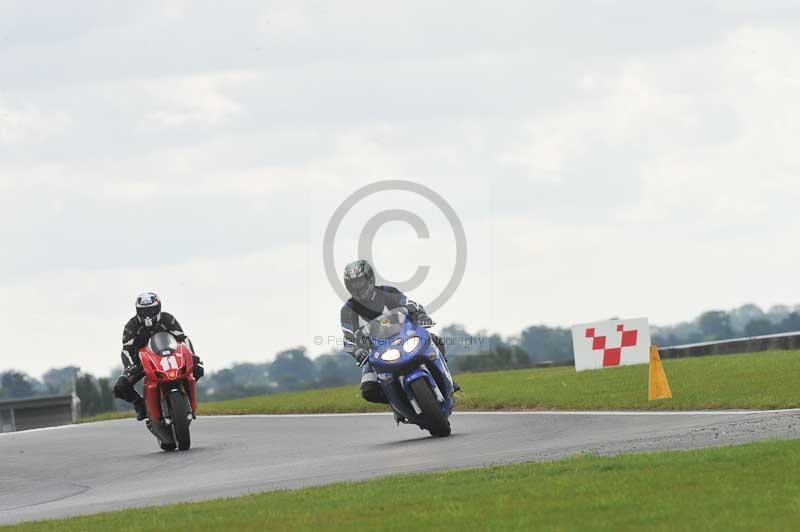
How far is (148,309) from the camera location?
726 inches

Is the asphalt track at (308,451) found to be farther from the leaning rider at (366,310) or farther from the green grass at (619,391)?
the green grass at (619,391)

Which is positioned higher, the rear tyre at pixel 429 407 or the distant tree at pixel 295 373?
the distant tree at pixel 295 373

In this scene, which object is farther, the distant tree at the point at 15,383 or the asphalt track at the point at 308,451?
the distant tree at the point at 15,383

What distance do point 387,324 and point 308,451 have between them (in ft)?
5.73

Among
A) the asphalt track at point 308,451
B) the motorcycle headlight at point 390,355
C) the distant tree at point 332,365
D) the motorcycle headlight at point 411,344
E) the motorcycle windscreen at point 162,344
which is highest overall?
the distant tree at point 332,365

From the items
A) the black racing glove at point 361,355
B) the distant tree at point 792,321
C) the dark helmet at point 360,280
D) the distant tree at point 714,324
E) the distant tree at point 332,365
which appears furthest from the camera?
the distant tree at point 714,324

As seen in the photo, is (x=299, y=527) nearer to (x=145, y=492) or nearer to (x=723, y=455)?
(x=723, y=455)

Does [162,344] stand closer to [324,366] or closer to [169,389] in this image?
[169,389]

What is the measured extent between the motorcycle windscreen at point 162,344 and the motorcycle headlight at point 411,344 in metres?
3.51

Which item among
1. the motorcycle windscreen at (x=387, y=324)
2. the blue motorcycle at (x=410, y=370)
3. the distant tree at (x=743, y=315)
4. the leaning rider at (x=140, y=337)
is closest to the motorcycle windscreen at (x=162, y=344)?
the leaning rider at (x=140, y=337)

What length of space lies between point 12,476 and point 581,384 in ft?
28.3

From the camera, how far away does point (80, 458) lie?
19.0m

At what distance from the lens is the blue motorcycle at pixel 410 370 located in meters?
15.9

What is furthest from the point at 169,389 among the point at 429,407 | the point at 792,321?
the point at 792,321
